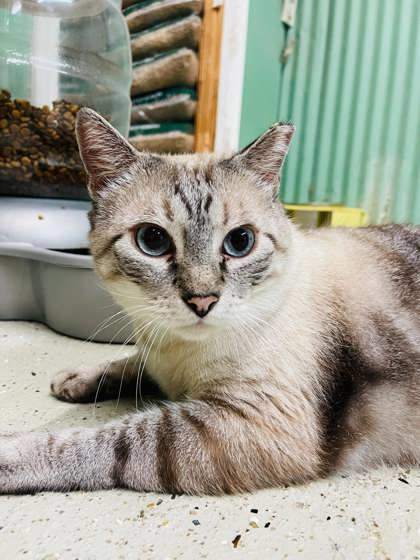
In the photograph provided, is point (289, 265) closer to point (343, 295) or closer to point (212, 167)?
point (343, 295)

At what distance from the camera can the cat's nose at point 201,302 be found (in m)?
1.15

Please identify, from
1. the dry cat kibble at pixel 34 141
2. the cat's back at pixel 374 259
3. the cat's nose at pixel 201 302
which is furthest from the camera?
the dry cat kibble at pixel 34 141

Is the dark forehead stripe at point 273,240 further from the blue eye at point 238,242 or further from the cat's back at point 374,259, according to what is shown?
the cat's back at point 374,259

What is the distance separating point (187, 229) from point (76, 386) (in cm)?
74

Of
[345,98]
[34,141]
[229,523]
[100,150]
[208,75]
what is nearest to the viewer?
[229,523]

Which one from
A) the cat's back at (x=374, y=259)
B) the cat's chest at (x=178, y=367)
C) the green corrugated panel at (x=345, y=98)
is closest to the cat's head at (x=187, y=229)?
the cat's chest at (x=178, y=367)

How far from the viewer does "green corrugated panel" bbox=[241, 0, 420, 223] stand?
128 inches

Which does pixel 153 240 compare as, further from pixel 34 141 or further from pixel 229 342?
pixel 34 141

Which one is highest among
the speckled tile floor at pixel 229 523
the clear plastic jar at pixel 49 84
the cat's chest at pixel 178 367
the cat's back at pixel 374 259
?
the clear plastic jar at pixel 49 84

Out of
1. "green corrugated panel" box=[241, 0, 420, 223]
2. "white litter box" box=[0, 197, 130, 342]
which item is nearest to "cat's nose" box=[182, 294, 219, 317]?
"white litter box" box=[0, 197, 130, 342]

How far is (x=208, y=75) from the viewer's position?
11.0 ft

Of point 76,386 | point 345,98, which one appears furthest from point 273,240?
point 345,98

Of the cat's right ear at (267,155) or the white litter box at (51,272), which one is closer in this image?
the cat's right ear at (267,155)

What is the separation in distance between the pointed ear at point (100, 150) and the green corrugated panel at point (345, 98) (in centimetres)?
221
